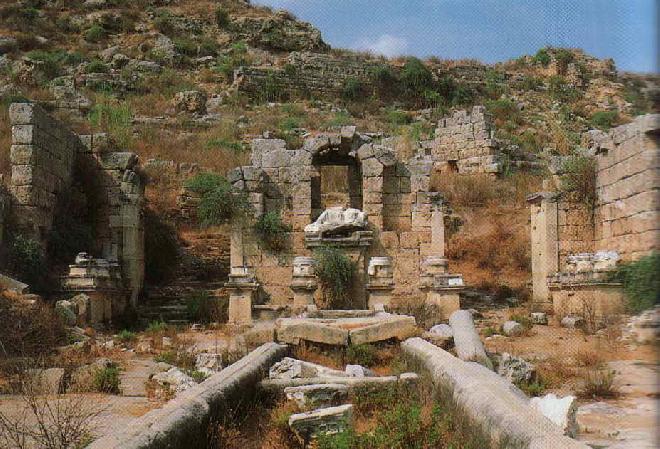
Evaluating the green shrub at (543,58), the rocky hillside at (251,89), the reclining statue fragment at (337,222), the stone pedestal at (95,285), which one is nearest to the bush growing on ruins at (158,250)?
the rocky hillside at (251,89)

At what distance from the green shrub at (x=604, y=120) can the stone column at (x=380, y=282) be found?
2250 cm

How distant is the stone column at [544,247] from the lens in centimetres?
1608

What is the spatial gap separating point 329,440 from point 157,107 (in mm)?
27703

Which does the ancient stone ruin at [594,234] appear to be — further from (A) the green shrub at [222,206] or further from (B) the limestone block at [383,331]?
(A) the green shrub at [222,206]

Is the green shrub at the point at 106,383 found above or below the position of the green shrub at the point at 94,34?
below

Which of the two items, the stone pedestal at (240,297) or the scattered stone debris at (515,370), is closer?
the scattered stone debris at (515,370)

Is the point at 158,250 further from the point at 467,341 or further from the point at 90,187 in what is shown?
the point at 467,341

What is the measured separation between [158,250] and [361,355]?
9.61 meters

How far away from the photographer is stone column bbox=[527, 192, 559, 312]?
633 inches

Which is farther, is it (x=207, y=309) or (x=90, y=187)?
(x=90, y=187)

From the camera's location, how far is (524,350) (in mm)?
11344

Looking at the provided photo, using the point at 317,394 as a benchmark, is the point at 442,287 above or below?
above

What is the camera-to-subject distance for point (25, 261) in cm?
1328

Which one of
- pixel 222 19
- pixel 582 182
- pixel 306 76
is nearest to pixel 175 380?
pixel 582 182
